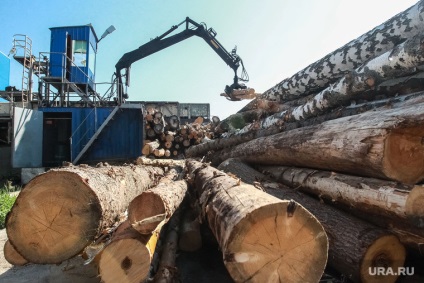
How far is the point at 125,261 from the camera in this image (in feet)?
7.58

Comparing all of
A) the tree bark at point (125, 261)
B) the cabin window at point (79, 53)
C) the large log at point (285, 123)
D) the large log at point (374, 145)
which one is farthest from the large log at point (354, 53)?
the cabin window at point (79, 53)

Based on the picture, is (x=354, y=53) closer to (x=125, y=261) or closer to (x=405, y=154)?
(x=405, y=154)

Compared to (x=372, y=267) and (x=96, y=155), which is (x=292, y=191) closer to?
(x=372, y=267)

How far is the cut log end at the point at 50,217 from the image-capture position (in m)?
2.44

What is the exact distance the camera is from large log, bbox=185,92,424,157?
3.42 metres

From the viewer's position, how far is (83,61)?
13.6 metres

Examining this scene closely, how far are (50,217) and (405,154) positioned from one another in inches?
113

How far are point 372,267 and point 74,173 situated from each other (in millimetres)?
2435

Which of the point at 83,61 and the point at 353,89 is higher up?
the point at 83,61

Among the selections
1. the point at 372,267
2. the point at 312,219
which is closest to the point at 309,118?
the point at 372,267

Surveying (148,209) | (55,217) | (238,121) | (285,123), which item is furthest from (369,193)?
(238,121)

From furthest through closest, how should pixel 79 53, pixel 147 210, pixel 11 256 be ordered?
1. pixel 79 53
2. pixel 11 256
3. pixel 147 210

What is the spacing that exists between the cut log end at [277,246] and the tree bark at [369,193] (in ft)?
2.74

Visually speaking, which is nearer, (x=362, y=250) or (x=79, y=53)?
(x=362, y=250)
